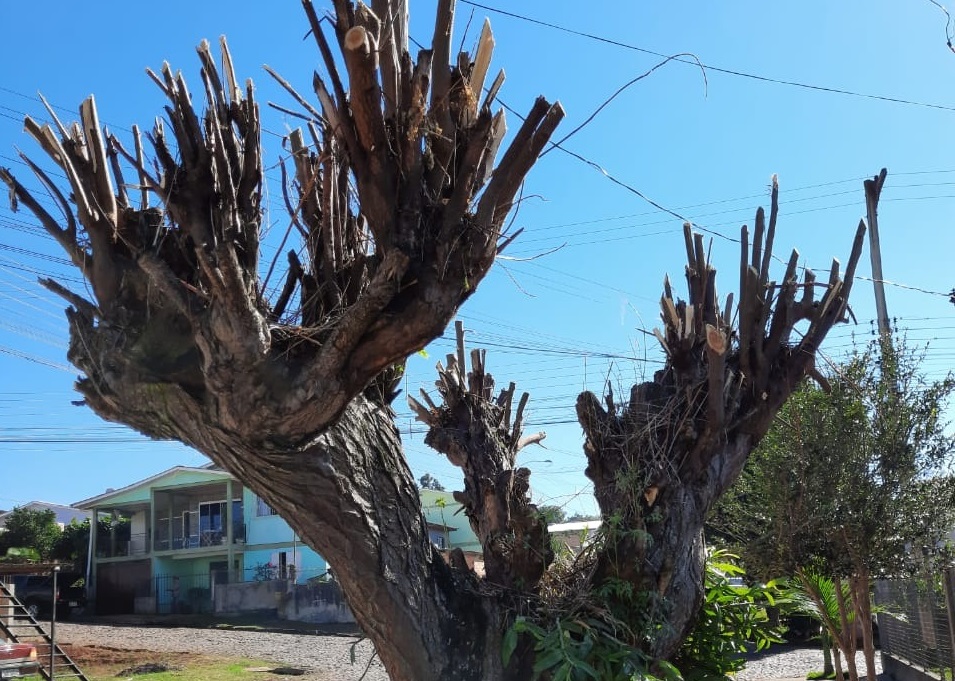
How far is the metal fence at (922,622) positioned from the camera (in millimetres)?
9117

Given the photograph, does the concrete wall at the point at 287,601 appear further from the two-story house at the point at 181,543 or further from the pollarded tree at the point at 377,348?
the pollarded tree at the point at 377,348

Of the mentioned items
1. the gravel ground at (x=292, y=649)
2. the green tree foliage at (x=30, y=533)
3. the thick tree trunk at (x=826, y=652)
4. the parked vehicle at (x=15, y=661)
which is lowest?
the gravel ground at (x=292, y=649)

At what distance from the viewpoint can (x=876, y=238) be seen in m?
15.4

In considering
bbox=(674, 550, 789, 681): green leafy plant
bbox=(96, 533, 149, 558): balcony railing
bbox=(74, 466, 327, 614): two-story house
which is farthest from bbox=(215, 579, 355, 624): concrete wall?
bbox=(674, 550, 789, 681): green leafy plant

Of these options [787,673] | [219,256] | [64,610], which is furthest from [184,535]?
[219,256]

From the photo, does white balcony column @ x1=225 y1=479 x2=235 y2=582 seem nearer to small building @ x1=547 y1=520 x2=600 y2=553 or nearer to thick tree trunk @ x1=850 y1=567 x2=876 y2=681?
thick tree trunk @ x1=850 y1=567 x2=876 y2=681

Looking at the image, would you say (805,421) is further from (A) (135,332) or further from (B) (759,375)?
(A) (135,332)

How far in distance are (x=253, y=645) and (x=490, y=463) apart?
17992 mm

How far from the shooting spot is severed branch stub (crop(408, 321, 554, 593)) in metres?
6.07

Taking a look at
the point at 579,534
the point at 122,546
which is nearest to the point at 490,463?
the point at 579,534

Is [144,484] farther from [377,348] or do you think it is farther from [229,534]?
[377,348]

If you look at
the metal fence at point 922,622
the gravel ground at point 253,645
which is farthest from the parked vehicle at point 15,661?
the metal fence at point 922,622

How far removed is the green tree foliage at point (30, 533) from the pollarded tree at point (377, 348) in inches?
1647

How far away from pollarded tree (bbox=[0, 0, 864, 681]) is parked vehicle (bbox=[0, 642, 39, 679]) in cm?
1029
